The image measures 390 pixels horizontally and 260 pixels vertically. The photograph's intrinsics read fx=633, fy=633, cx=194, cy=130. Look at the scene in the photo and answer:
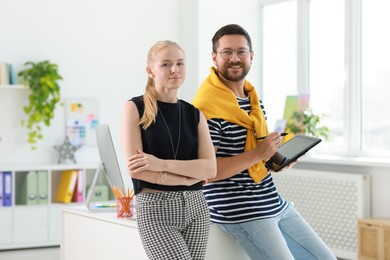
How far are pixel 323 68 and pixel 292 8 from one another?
27.9 inches

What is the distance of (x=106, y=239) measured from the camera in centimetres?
292

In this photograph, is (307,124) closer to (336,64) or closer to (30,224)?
(336,64)

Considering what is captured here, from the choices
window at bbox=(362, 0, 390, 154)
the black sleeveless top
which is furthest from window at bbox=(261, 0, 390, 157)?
the black sleeveless top

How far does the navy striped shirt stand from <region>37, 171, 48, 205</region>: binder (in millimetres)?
3184

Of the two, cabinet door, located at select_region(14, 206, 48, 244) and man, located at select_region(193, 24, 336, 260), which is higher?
man, located at select_region(193, 24, 336, 260)

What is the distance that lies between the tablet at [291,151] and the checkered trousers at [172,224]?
0.47 meters

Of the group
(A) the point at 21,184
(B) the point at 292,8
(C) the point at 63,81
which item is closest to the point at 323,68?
(B) the point at 292,8

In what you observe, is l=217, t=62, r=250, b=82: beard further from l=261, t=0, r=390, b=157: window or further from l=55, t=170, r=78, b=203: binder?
l=55, t=170, r=78, b=203: binder

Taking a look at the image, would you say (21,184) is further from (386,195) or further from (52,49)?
(386,195)

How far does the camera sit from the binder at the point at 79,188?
5.60 metres

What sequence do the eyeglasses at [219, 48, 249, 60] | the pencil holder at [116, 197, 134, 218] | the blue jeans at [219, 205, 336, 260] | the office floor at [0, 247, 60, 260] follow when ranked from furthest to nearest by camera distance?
the office floor at [0, 247, 60, 260]
the pencil holder at [116, 197, 134, 218]
the eyeglasses at [219, 48, 249, 60]
the blue jeans at [219, 205, 336, 260]

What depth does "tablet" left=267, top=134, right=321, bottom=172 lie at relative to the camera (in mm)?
2557

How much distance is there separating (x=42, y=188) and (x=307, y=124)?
2.32 metres

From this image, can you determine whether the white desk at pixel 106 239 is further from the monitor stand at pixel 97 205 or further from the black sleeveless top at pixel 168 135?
the black sleeveless top at pixel 168 135
